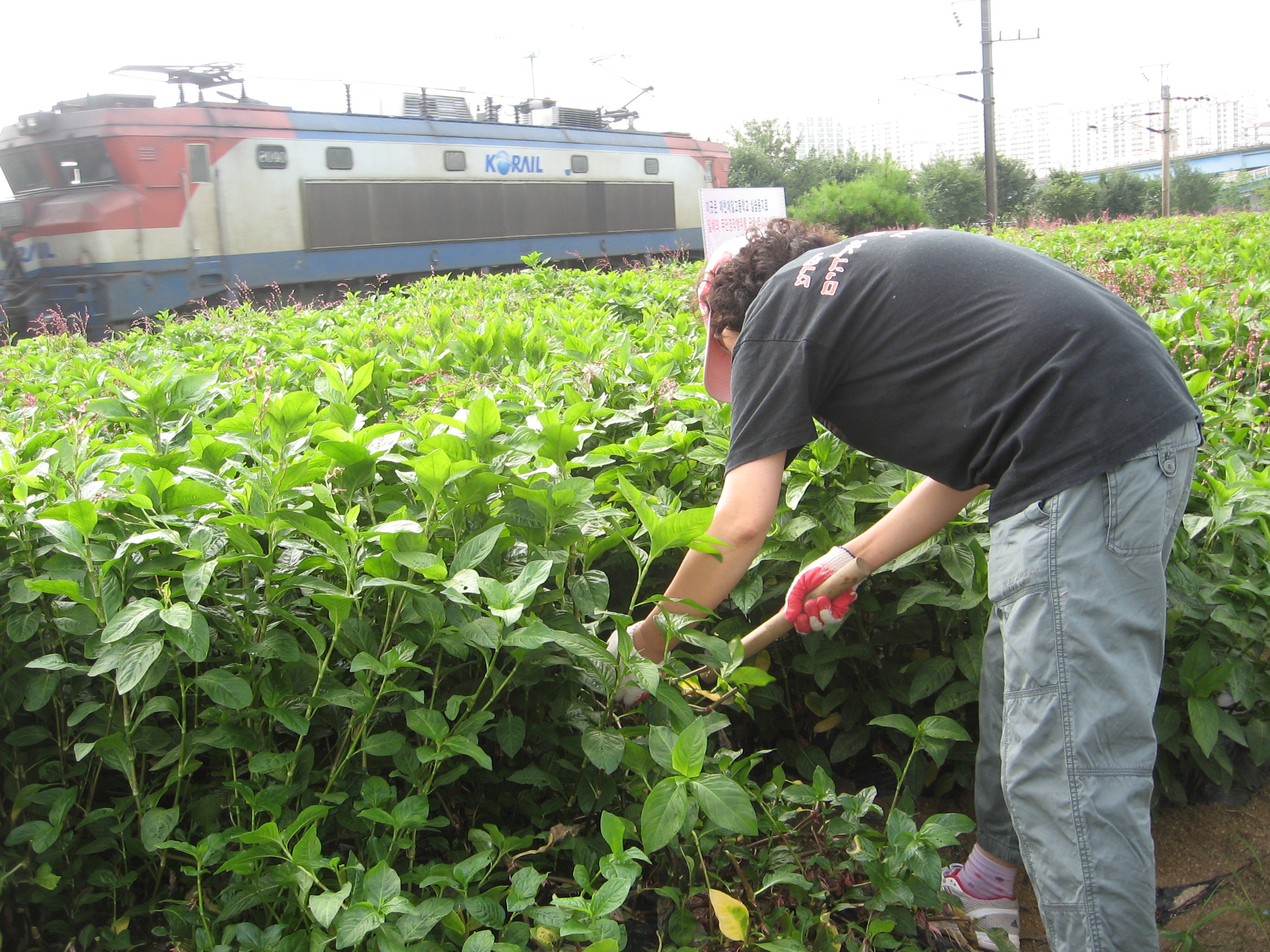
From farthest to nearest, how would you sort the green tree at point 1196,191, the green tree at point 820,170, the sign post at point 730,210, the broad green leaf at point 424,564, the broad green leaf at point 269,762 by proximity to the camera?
the green tree at point 820,170 < the green tree at point 1196,191 < the sign post at point 730,210 < the broad green leaf at point 269,762 < the broad green leaf at point 424,564

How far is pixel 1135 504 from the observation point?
6.33ft

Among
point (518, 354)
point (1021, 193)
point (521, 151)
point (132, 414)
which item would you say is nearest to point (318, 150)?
point (521, 151)

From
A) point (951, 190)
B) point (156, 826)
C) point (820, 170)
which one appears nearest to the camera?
point (156, 826)

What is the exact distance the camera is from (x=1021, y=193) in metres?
47.5

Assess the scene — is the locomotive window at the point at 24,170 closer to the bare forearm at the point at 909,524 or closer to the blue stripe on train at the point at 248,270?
the blue stripe on train at the point at 248,270

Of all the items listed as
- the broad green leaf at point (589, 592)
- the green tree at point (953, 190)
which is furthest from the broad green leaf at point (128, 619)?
the green tree at point (953, 190)

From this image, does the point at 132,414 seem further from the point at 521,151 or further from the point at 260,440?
the point at 521,151

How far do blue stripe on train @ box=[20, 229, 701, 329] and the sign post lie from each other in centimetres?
608

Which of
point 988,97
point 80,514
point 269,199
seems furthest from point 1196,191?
point 80,514

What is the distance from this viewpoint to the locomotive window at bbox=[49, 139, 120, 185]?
45.5 ft

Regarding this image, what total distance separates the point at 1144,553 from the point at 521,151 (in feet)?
60.9

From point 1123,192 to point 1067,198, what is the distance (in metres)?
7.73

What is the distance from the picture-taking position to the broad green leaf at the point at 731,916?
1866mm

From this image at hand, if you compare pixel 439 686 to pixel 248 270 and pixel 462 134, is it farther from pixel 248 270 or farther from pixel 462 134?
pixel 462 134
